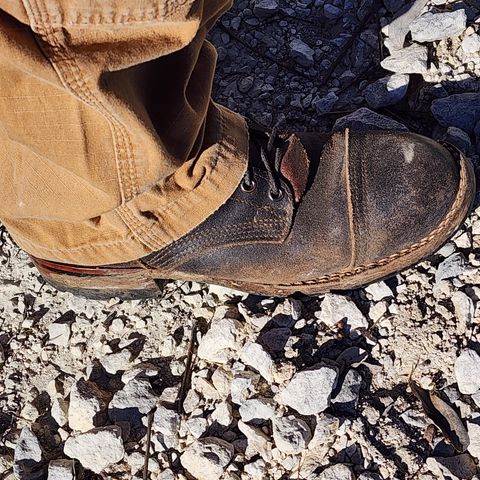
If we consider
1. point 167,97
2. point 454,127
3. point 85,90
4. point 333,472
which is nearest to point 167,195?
point 167,97

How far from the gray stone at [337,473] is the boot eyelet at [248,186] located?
0.60 m

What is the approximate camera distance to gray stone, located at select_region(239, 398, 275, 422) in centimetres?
156

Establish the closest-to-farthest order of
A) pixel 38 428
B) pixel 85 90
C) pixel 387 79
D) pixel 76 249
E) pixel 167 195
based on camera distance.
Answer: pixel 85 90
pixel 167 195
pixel 76 249
pixel 38 428
pixel 387 79

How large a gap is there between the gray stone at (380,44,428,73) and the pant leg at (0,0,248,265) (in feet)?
2.12

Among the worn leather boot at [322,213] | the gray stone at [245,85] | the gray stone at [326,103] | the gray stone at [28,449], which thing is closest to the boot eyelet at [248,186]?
the worn leather boot at [322,213]

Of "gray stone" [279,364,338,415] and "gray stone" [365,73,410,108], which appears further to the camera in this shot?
"gray stone" [365,73,410,108]

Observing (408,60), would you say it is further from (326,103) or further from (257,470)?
(257,470)

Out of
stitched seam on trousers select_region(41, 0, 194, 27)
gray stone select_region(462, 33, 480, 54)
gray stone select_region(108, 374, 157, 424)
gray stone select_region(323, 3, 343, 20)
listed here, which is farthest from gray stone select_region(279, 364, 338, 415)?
gray stone select_region(323, 3, 343, 20)

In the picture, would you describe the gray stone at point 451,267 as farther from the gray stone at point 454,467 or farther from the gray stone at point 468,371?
the gray stone at point 454,467

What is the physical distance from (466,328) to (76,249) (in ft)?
2.85

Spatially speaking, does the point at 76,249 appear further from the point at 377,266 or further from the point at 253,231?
the point at 377,266

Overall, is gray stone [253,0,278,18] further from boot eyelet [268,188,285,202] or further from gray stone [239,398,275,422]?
gray stone [239,398,275,422]

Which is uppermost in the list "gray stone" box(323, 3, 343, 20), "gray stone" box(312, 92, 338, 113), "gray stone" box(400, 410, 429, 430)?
"gray stone" box(323, 3, 343, 20)

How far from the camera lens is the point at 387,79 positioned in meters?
1.94
